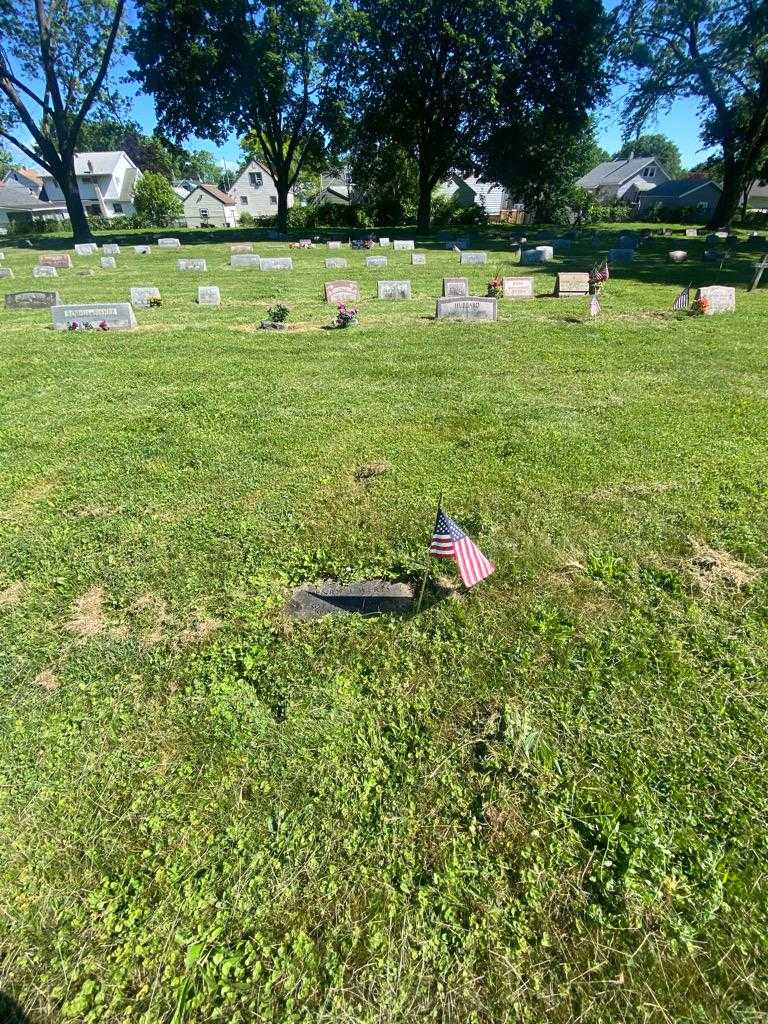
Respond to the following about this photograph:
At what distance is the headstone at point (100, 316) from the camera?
11.9 meters

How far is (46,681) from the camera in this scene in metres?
3.28

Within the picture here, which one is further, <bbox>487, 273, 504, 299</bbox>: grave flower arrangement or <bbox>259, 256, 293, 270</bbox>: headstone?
<bbox>259, 256, 293, 270</bbox>: headstone

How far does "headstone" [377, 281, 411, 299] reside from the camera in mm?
14656

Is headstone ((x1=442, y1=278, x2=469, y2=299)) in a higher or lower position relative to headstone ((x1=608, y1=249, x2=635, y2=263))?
lower

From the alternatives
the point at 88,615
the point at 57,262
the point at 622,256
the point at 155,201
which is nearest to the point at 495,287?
the point at 622,256

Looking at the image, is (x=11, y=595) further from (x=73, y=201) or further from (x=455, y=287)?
(x=73, y=201)

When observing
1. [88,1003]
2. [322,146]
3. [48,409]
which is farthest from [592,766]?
[322,146]

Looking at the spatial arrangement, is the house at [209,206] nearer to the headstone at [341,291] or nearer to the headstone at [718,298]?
the headstone at [341,291]

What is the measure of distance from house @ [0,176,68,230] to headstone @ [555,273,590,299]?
71879 millimetres

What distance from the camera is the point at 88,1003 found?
1.98 meters

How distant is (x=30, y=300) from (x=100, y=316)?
4399mm

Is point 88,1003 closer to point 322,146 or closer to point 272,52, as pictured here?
point 272,52

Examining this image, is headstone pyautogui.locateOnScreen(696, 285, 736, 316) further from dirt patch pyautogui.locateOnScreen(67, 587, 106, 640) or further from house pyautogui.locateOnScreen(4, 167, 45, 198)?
house pyautogui.locateOnScreen(4, 167, 45, 198)

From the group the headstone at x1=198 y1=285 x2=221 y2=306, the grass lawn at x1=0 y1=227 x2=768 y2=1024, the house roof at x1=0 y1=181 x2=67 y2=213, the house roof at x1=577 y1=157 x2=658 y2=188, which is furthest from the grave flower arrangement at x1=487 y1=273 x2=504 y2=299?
the house roof at x1=0 y1=181 x2=67 y2=213
